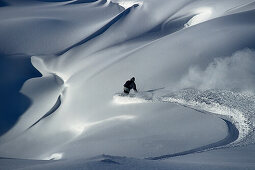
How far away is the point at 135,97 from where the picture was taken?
9.10 meters

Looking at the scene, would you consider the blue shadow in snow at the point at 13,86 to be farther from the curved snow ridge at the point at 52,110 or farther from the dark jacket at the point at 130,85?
the dark jacket at the point at 130,85

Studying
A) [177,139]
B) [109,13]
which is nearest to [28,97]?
[177,139]

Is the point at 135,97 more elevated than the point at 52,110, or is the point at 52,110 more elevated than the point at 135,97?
the point at 52,110

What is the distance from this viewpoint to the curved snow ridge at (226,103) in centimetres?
685

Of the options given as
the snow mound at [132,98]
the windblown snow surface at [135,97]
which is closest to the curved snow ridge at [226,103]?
the windblown snow surface at [135,97]

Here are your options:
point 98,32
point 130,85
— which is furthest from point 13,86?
point 98,32

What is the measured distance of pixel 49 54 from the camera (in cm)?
1529

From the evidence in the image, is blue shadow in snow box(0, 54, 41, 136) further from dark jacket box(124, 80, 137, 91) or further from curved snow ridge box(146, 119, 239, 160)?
curved snow ridge box(146, 119, 239, 160)

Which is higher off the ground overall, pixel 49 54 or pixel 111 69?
pixel 49 54

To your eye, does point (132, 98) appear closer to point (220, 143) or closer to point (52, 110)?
point (52, 110)

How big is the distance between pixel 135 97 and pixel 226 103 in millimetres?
2542

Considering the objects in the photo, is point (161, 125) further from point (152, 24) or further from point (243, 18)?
point (152, 24)

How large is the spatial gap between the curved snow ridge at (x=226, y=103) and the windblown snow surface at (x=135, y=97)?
1.0 inches

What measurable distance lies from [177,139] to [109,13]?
16.3 meters
